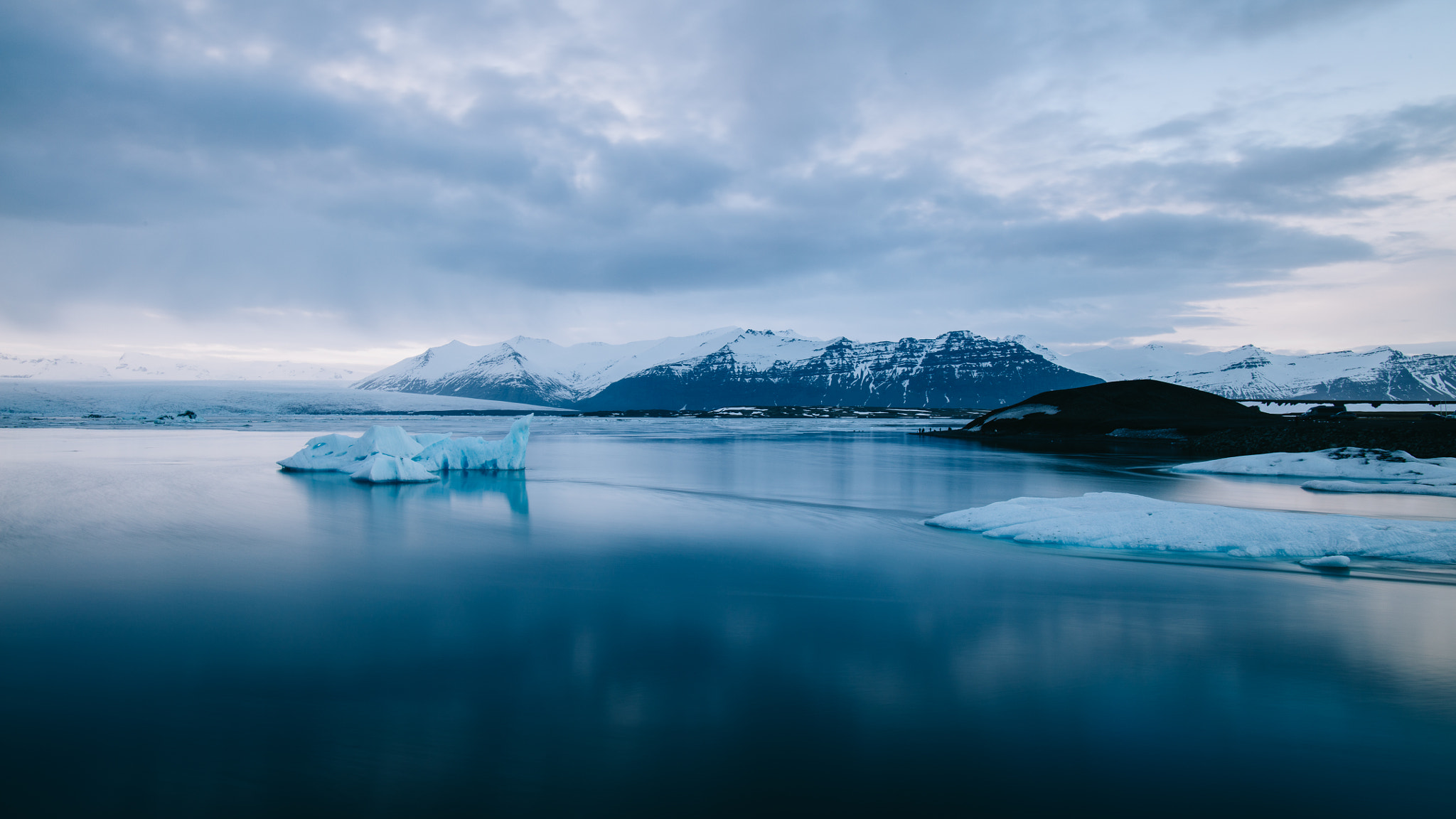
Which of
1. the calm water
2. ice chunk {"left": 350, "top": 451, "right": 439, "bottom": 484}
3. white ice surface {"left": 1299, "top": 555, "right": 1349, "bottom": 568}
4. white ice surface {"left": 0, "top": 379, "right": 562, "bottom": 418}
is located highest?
white ice surface {"left": 0, "top": 379, "right": 562, "bottom": 418}

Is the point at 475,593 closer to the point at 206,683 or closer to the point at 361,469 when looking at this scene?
the point at 206,683

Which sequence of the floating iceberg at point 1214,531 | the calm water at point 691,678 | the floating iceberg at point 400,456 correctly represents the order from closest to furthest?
1. the calm water at point 691,678
2. the floating iceberg at point 1214,531
3. the floating iceberg at point 400,456

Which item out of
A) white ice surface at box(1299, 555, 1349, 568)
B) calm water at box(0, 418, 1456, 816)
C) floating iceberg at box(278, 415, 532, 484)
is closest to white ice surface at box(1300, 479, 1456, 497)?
white ice surface at box(1299, 555, 1349, 568)

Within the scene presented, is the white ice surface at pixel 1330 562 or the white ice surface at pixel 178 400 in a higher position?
the white ice surface at pixel 178 400

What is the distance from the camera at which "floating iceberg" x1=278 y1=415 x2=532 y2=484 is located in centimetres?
2061

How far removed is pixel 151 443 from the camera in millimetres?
33219

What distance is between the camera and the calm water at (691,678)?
176 inches

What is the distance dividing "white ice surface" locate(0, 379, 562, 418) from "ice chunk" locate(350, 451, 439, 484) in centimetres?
5928

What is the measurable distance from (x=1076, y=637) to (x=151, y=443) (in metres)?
39.9

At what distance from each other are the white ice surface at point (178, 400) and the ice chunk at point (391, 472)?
2334 inches

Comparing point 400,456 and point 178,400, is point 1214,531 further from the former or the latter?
point 178,400

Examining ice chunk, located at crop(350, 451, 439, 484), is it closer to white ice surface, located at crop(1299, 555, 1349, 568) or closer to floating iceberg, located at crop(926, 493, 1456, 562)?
floating iceberg, located at crop(926, 493, 1456, 562)

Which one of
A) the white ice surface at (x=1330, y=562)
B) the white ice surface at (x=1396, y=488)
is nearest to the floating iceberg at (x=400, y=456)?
the white ice surface at (x=1330, y=562)

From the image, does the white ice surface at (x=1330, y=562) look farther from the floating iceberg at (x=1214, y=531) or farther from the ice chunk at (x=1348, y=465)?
the ice chunk at (x=1348, y=465)
